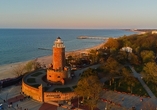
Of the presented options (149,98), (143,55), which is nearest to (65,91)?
(149,98)

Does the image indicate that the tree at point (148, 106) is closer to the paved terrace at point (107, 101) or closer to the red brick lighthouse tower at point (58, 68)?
the paved terrace at point (107, 101)

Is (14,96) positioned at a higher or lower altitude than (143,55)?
lower

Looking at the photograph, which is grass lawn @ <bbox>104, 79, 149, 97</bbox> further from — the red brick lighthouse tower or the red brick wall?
the red brick wall

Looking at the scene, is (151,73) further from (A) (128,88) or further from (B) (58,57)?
(B) (58,57)

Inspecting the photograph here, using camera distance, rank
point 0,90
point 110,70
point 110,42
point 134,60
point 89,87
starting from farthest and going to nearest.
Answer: point 110,42 < point 134,60 < point 110,70 < point 0,90 < point 89,87

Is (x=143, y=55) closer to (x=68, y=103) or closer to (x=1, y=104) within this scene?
(x=68, y=103)

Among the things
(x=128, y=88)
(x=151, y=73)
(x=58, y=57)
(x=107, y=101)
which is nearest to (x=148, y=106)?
(x=107, y=101)

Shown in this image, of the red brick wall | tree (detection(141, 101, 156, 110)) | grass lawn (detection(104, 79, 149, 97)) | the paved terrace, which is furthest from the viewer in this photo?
the red brick wall

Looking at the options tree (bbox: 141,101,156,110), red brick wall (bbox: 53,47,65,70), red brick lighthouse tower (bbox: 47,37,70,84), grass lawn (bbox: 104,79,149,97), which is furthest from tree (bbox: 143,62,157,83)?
red brick wall (bbox: 53,47,65,70)
